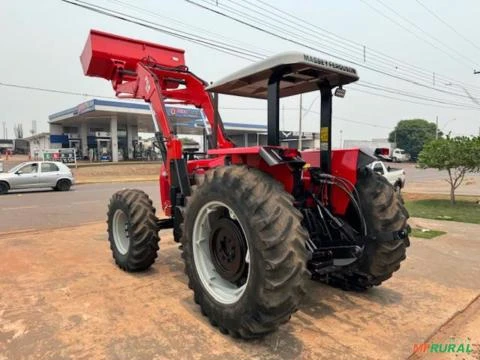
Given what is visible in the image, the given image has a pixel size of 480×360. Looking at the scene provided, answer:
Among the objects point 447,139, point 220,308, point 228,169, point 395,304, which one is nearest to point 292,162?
point 228,169

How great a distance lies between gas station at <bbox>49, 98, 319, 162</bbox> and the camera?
3738 centimetres

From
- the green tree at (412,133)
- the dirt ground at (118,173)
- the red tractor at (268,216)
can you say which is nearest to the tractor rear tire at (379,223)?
the red tractor at (268,216)

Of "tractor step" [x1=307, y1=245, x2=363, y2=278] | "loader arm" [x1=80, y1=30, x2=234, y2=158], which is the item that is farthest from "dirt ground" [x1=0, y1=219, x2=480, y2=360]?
"loader arm" [x1=80, y1=30, x2=234, y2=158]

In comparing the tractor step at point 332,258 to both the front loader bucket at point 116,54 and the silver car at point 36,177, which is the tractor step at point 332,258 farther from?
the silver car at point 36,177

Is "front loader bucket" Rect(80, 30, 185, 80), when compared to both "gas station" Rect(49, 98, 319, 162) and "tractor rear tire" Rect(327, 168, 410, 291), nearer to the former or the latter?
"tractor rear tire" Rect(327, 168, 410, 291)

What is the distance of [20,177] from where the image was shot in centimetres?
1908

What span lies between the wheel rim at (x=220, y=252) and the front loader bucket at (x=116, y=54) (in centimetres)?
366

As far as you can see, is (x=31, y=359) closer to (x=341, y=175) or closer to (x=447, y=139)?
(x=341, y=175)

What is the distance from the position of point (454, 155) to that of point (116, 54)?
11.6 meters

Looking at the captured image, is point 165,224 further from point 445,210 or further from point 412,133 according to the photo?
point 412,133

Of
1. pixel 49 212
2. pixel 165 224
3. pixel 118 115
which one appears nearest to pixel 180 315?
pixel 165 224

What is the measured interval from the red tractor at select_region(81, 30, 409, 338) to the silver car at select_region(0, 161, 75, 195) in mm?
15408

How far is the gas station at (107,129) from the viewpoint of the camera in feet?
123

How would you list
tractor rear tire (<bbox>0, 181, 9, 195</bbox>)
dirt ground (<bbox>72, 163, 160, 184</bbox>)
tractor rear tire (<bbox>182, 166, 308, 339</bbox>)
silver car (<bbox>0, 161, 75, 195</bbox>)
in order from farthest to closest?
dirt ground (<bbox>72, 163, 160, 184</bbox>), silver car (<bbox>0, 161, 75, 195</bbox>), tractor rear tire (<bbox>0, 181, 9, 195</bbox>), tractor rear tire (<bbox>182, 166, 308, 339</bbox>)
